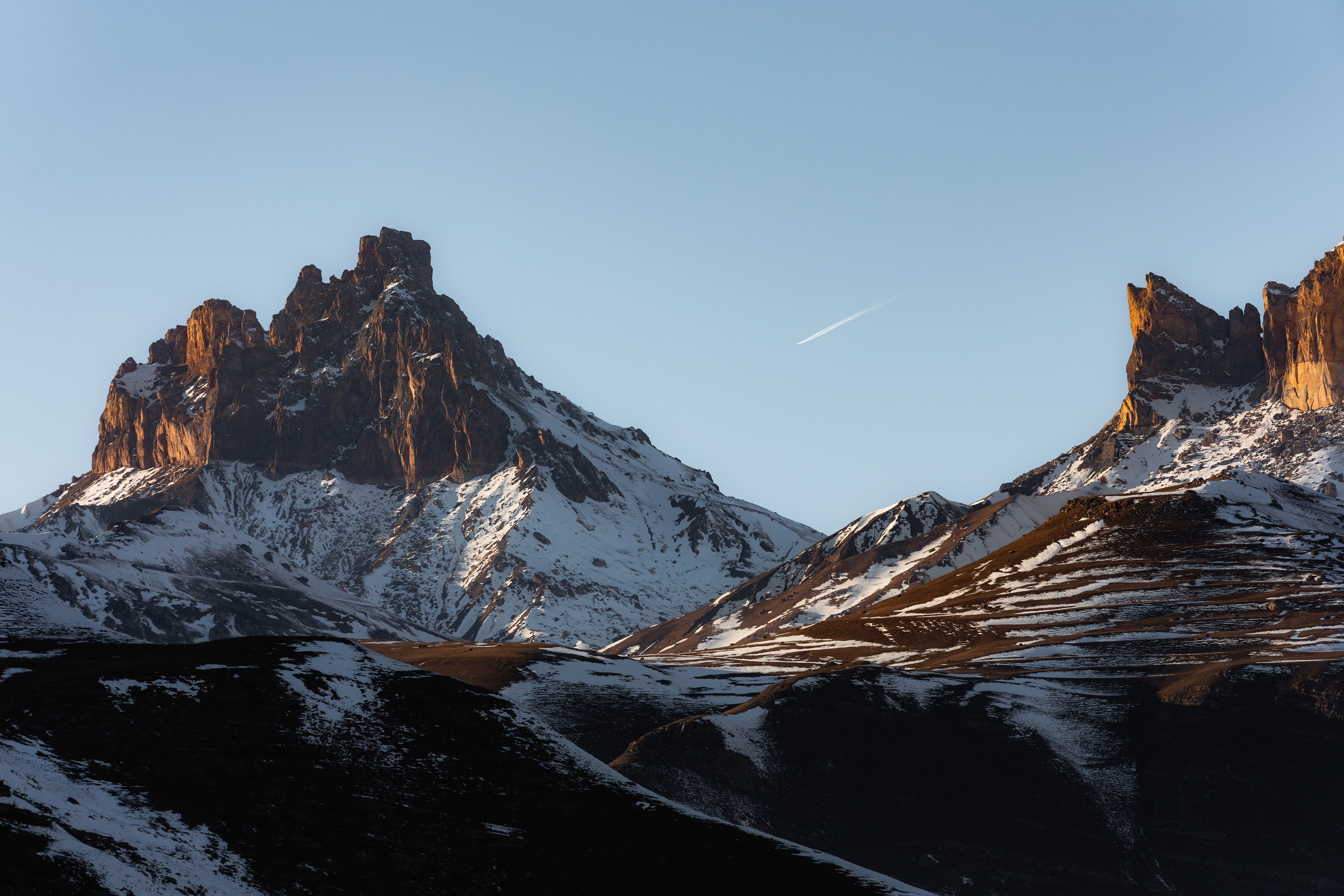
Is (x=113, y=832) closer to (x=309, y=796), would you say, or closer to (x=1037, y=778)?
(x=309, y=796)

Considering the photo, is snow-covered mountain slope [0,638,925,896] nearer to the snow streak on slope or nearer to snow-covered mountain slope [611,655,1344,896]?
the snow streak on slope

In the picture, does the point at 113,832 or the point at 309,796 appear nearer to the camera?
the point at 113,832

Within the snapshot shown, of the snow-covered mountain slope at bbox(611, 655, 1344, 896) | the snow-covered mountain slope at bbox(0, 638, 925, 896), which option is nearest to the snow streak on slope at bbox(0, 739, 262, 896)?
the snow-covered mountain slope at bbox(0, 638, 925, 896)

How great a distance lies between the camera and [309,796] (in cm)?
7075

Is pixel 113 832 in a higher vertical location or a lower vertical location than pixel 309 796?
higher

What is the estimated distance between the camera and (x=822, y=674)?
174 meters

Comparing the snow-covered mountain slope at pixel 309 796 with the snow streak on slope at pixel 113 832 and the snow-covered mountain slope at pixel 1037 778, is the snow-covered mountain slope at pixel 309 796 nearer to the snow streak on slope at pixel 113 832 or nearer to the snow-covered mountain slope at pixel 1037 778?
the snow streak on slope at pixel 113 832

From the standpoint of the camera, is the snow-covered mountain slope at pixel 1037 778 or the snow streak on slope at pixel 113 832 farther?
the snow-covered mountain slope at pixel 1037 778

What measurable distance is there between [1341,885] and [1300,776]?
1831 centimetres

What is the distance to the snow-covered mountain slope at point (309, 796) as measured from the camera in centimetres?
5916

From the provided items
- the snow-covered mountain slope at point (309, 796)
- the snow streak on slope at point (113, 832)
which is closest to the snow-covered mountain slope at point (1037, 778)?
the snow-covered mountain slope at point (309, 796)

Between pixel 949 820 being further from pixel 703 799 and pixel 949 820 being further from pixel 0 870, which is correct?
pixel 0 870

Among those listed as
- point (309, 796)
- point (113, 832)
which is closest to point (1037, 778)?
point (309, 796)

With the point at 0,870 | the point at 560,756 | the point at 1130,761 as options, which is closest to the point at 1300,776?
the point at 1130,761
